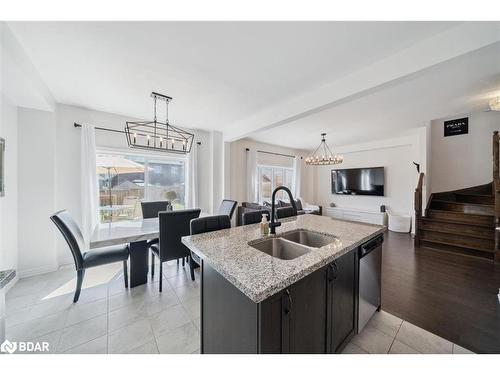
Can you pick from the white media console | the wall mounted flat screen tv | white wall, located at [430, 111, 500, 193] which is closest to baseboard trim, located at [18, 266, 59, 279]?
the white media console

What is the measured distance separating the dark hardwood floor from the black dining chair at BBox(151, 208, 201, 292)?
2.36 meters

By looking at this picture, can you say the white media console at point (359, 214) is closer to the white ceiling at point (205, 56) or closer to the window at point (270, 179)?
the window at point (270, 179)

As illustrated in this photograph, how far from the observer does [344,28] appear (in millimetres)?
1475

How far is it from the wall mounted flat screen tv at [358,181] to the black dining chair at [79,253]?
19.9ft

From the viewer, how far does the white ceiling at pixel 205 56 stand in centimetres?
148

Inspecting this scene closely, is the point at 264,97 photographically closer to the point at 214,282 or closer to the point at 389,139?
the point at 214,282

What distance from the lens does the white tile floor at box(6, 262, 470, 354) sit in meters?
1.45

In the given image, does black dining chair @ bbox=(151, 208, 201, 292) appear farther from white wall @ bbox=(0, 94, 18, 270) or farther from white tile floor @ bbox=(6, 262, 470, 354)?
white wall @ bbox=(0, 94, 18, 270)

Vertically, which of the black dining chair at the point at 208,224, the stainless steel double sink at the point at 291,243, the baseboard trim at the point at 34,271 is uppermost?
the black dining chair at the point at 208,224

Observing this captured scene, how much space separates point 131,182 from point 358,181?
240 inches

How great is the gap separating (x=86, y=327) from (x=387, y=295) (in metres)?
3.05

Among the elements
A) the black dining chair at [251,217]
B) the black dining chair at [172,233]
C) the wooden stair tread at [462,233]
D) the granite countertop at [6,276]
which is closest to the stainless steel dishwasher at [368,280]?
the black dining chair at [251,217]

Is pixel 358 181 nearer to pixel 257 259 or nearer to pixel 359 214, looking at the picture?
pixel 359 214
